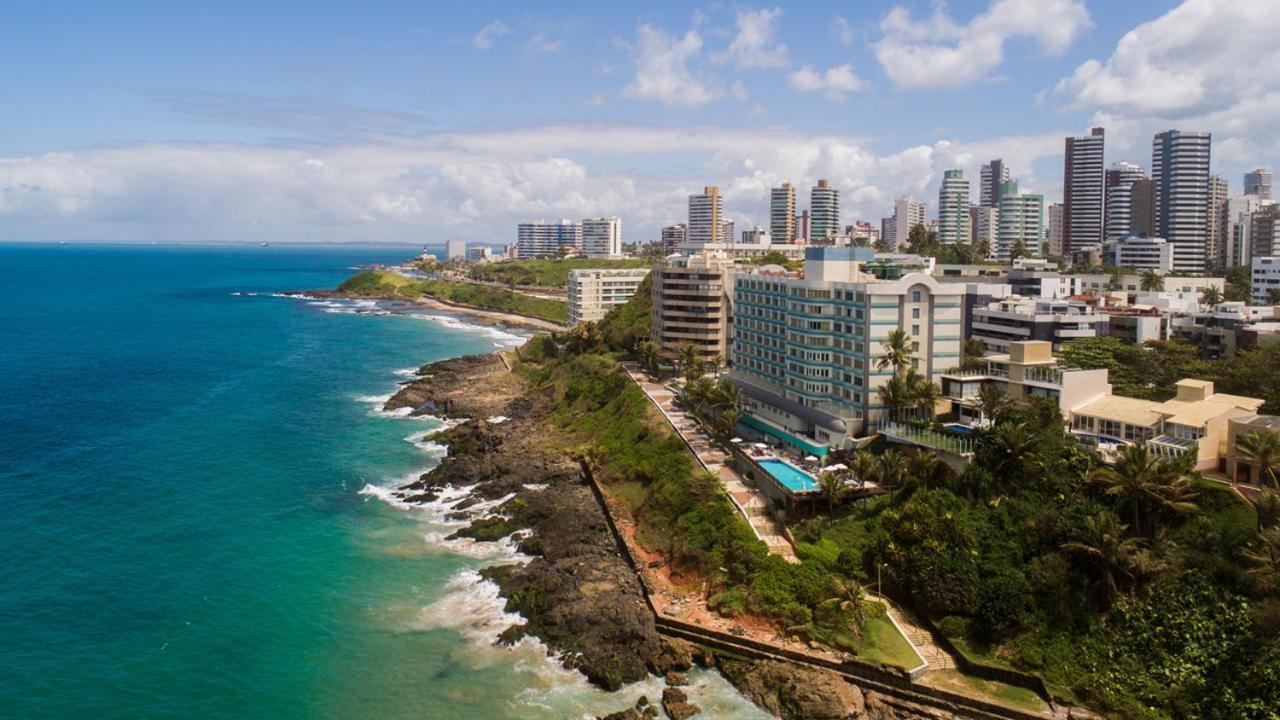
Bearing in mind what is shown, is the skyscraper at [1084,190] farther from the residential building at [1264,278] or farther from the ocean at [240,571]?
the ocean at [240,571]

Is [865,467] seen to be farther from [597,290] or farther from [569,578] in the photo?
[597,290]

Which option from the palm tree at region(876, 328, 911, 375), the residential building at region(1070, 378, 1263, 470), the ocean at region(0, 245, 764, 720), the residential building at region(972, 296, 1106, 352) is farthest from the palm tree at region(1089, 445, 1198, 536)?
the residential building at region(972, 296, 1106, 352)

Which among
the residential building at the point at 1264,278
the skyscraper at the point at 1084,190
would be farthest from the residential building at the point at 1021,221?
the residential building at the point at 1264,278

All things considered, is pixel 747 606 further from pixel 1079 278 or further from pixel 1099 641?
pixel 1079 278

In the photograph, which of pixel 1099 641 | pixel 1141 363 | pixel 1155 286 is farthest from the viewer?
pixel 1155 286

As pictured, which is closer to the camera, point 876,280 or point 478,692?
point 478,692

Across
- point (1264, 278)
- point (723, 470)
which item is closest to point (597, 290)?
point (723, 470)

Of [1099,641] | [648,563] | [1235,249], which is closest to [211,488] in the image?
[648,563]
